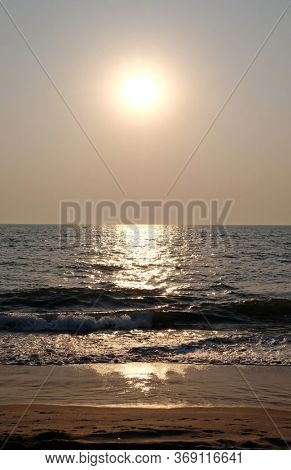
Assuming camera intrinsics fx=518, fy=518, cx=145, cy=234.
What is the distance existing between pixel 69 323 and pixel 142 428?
13.4 m

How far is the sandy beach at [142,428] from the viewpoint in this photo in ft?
23.8

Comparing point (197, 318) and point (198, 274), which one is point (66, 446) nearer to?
point (197, 318)

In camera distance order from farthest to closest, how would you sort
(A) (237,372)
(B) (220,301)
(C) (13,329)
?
(B) (220,301), (C) (13,329), (A) (237,372)

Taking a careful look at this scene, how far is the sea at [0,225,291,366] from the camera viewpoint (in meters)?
15.2

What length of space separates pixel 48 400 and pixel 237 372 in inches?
199

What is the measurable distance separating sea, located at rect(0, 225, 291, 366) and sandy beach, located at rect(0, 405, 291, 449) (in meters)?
4.66

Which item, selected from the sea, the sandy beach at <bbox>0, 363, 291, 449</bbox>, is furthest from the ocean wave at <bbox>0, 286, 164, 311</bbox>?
the sandy beach at <bbox>0, 363, 291, 449</bbox>

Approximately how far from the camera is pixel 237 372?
12.9 meters

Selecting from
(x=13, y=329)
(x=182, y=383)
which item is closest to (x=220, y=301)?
(x=13, y=329)

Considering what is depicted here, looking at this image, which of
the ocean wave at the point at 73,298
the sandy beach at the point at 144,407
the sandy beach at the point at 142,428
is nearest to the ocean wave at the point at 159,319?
the ocean wave at the point at 73,298

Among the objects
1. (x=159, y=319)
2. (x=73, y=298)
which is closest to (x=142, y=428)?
(x=159, y=319)

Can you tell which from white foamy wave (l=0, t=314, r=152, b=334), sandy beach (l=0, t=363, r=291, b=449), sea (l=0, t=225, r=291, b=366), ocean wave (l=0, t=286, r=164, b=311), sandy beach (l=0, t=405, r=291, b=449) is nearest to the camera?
sandy beach (l=0, t=405, r=291, b=449)

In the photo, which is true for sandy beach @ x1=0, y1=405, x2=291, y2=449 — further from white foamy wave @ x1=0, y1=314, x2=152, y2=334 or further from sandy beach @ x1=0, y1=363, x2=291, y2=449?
white foamy wave @ x1=0, y1=314, x2=152, y2=334

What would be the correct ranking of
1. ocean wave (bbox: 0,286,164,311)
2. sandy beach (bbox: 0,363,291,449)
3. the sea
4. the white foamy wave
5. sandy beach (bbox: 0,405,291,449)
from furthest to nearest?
ocean wave (bbox: 0,286,164,311) < the white foamy wave < the sea < sandy beach (bbox: 0,363,291,449) < sandy beach (bbox: 0,405,291,449)
